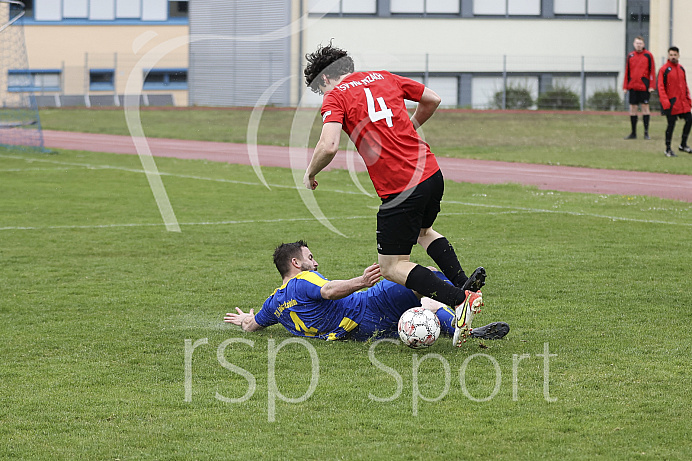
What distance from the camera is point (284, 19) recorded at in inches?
1688

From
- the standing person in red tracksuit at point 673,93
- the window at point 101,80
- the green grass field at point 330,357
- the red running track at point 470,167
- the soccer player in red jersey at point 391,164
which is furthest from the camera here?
the window at point 101,80

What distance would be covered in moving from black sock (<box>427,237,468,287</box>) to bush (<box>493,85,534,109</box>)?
108 feet

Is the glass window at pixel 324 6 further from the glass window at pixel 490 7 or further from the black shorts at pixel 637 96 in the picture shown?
the black shorts at pixel 637 96

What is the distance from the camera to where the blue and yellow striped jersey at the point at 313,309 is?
6754mm

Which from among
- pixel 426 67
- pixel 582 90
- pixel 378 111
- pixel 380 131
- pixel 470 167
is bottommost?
pixel 470 167

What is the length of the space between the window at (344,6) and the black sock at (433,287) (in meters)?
36.6

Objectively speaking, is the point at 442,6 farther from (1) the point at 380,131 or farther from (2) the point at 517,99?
(1) the point at 380,131

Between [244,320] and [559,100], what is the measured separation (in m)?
33.5

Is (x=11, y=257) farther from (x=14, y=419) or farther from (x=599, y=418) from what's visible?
(x=599, y=418)

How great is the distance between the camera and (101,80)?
4809cm

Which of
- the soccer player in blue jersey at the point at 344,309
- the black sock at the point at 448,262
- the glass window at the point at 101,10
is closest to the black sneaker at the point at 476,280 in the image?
the soccer player in blue jersey at the point at 344,309

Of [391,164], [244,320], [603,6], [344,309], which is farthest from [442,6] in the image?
[344,309]

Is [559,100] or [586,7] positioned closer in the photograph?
[559,100]

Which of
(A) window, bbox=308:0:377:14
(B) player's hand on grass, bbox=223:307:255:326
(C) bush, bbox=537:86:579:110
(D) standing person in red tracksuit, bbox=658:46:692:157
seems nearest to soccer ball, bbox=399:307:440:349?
(B) player's hand on grass, bbox=223:307:255:326
